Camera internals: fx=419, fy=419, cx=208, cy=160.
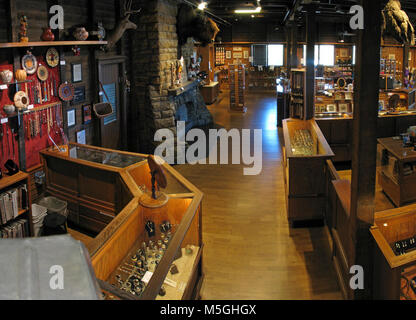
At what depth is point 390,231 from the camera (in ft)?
13.9

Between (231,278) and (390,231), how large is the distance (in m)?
1.80

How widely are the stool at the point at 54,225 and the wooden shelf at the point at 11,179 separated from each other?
26.5 inches

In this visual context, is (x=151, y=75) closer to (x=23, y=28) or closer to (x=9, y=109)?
(x=23, y=28)

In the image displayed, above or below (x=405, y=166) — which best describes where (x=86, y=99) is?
above

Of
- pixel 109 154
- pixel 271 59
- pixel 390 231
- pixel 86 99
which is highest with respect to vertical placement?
pixel 271 59

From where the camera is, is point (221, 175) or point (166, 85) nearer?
point (221, 175)

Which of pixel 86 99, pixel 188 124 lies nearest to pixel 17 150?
pixel 86 99

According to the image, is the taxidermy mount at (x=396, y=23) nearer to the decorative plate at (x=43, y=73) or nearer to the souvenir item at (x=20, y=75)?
the decorative plate at (x=43, y=73)

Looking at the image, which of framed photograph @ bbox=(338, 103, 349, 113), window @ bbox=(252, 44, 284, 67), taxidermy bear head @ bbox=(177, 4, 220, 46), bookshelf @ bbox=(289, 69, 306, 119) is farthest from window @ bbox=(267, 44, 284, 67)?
framed photograph @ bbox=(338, 103, 349, 113)

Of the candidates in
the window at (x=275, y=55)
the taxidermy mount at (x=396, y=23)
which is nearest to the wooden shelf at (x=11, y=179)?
the taxidermy mount at (x=396, y=23)

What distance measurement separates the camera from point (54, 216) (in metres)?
5.59

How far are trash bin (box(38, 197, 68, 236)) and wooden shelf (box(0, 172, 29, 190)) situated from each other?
2.26 feet

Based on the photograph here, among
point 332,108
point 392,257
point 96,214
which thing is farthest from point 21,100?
point 332,108
